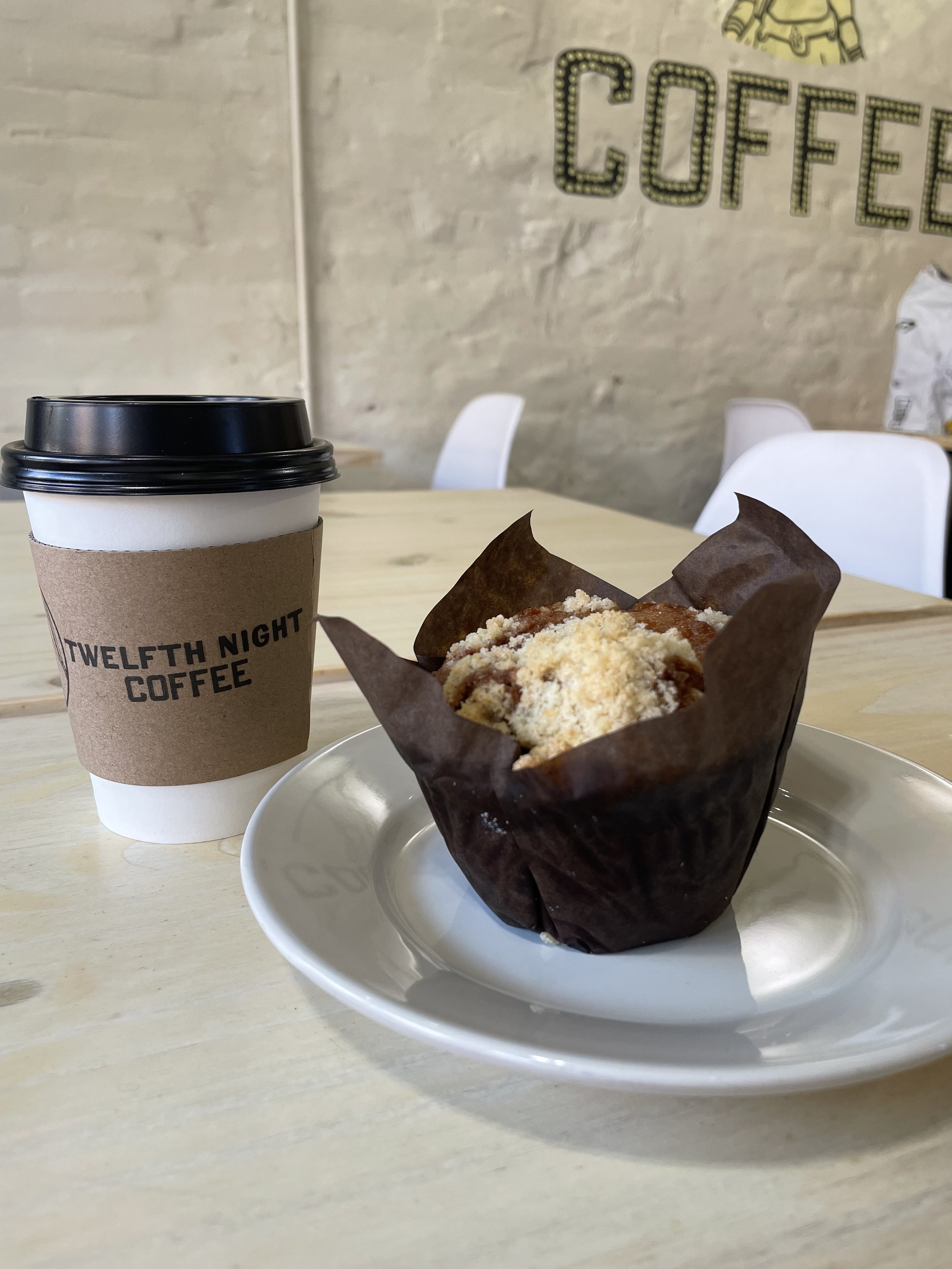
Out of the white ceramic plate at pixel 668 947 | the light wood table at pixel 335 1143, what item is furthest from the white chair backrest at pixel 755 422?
the light wood table at pixel 335 1143

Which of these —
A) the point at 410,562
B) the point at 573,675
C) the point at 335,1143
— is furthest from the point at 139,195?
the point at 335,1143

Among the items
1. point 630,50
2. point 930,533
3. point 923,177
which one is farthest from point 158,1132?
point 923,177

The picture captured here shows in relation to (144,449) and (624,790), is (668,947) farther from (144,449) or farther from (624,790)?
(144,449)

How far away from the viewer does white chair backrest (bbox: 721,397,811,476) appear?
311cm

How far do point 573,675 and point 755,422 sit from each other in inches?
123

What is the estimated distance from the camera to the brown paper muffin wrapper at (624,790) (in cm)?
36

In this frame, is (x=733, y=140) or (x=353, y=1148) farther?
(x=733, y=140)

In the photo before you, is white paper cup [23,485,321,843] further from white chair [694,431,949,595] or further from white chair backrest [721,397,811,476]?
white chair backrest [721,397,811,476]

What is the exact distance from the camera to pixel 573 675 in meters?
0.41

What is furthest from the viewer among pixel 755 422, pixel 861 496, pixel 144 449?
pixel 755 422

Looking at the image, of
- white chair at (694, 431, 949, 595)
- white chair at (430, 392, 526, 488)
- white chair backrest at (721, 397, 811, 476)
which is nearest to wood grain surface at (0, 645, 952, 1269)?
white chair at (694, 431, 949, 595)

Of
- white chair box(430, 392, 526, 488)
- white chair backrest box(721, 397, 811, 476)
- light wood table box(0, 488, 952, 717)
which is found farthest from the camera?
white chair backrest box(721, 397, 811, 476)

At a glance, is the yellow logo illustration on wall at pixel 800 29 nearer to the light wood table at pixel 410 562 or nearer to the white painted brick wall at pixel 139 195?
the white painted brick wall at pixel 139 195

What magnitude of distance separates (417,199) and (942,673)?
279cm
